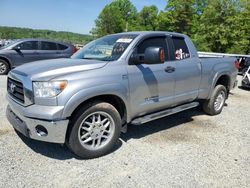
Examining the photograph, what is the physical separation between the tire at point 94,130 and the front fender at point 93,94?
0.16 meters

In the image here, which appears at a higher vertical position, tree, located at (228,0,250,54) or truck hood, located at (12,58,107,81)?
tree, located at (228,0,250,54)

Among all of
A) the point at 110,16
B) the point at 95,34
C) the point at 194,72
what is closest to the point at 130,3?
the point at 110,16

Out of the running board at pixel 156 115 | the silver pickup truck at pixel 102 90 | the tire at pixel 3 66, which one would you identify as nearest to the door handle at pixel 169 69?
the silver pickup truck at pixel 102 90

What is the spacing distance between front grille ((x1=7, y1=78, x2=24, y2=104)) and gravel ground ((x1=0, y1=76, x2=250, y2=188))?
0.78m

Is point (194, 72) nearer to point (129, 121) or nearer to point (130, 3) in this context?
point (129, 121)

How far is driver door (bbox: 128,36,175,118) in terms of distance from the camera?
409 cm

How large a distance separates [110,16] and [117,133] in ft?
218

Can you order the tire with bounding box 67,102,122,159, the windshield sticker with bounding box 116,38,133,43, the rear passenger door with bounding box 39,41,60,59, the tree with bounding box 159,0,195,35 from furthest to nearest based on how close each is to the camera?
the tree with bounding box 159,0,195,35
the rear passenger door with bounding box 39,41,60,59
the windshield sticker with bounding box 116,38,133,43
the tire with bounding box 67,102,122,159

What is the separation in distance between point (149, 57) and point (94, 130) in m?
1.34

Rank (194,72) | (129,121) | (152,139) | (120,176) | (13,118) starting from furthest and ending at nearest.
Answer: (194,72), (152,139), (129,121), (13,118), (120,176)

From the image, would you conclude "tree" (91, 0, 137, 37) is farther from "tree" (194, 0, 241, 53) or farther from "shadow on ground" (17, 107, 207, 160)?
"shadow on ground" (17, 107, 207, 160)

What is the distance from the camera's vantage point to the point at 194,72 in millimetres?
5199

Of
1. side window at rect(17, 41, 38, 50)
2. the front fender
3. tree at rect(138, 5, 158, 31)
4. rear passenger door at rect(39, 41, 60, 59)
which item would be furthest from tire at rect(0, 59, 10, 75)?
tree at rect(138, 5, 158, 31)

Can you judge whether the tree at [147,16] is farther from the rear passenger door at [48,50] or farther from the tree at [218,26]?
the rear passenger door at [48,50]
